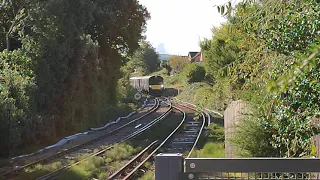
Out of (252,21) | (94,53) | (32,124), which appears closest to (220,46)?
(94,53)

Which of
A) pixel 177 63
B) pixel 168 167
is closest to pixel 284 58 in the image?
pixel 168 167

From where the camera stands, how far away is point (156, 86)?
186 feet

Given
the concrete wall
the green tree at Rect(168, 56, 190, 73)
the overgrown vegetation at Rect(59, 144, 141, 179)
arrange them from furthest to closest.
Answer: the green tree at Rect(168, 56, 190, 73) < the overgrown vegetation at Rect(59, 144, 141, 179) < the concrete wall

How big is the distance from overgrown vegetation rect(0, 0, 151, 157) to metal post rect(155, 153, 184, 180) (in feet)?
42.6

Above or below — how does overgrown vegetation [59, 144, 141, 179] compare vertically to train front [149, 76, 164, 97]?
below

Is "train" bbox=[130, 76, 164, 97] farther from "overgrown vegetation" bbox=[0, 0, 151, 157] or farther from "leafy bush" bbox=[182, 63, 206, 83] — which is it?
"overgrown vegetation" bbox=[0, 0, 151, 157]

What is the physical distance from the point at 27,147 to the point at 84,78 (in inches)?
277

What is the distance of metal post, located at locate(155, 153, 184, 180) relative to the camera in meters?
3.14

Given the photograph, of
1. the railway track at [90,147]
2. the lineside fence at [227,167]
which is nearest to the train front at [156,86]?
the railway track at [90,147]

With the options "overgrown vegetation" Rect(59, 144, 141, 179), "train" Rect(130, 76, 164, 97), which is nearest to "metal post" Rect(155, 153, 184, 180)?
"overgrown vegetation" Rect(59, 144, 141, 179)

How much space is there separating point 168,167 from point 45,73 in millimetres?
16607

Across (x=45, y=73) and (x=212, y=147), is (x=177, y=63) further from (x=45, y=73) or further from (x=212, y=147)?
(x=212, y=147)

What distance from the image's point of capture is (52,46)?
1942 cm

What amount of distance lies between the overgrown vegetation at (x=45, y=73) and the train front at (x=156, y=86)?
1195 inches
